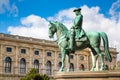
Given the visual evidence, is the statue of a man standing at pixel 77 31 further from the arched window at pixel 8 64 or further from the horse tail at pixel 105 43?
the arched window at pixel 8 64

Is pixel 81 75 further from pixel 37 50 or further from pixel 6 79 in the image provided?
pixel 37 50

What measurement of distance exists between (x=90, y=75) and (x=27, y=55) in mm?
48635

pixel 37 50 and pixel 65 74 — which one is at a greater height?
pixel 37 50

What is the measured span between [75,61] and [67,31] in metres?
55.2

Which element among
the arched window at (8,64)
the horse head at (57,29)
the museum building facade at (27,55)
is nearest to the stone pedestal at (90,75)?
the horse head at (57,29)

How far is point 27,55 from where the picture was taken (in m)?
62.9

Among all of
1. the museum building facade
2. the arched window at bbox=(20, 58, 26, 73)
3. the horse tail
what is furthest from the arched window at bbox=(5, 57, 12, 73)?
the horse tail

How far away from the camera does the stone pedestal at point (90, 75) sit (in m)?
14.6

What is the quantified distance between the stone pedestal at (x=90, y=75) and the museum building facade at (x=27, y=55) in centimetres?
4390

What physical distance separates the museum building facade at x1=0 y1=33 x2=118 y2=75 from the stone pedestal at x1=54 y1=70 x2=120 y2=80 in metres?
43.9

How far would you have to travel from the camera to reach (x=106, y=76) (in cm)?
1476

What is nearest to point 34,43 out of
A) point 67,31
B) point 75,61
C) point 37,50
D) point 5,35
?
point 37,50

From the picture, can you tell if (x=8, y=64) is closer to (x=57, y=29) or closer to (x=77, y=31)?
(x=57, y=29)

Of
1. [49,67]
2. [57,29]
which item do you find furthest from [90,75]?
[49,67]
